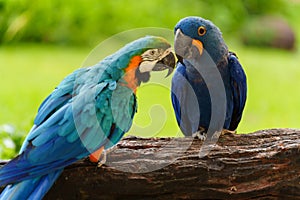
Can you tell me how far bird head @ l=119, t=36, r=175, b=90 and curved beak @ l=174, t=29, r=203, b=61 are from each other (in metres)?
0.13

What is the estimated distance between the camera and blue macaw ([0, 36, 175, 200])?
956 millimetres

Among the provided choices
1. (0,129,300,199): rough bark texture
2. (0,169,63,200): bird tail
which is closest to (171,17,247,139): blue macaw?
(0,129,300,199): rough bark texture

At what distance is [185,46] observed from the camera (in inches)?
45.2

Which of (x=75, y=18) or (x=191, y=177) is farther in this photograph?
(x=75, y=18)

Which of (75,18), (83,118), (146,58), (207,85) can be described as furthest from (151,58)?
(75,18)

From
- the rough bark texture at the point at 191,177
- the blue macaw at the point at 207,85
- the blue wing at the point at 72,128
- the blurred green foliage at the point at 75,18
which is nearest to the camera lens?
the blue wing at the point at 72,128

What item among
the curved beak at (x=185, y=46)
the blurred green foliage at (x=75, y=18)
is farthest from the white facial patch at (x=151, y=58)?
the blurred green foliage at (x=75, y=18)

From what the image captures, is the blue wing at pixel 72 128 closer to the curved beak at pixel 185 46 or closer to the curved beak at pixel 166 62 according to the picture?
the curved beak at pixel 166 62

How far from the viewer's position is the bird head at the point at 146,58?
3.22 feet

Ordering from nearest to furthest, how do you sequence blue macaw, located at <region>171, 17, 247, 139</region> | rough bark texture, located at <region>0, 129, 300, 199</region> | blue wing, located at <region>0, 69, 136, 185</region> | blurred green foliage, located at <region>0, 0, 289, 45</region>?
blue wing, located at <region>0, 69, 136, 185</region>, rough bark texture, located at <region>0, 129, 300, 199</region>, blue macaw, located at <region>171, 17, 247, 139</region>, blurred green foliage, located at <region>0, 0, 289, 45</region>

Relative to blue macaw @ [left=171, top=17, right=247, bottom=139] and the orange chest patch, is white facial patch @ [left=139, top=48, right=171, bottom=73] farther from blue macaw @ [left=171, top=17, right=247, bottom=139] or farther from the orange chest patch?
blue macaw @ [left=171, top=17, right=247, bottom=139]

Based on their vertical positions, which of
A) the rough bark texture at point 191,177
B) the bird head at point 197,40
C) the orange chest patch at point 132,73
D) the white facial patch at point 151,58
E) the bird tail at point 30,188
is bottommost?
the bird tail at point 30,188

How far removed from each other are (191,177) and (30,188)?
0.32m

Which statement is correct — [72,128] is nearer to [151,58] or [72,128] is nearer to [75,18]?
[151,58]
